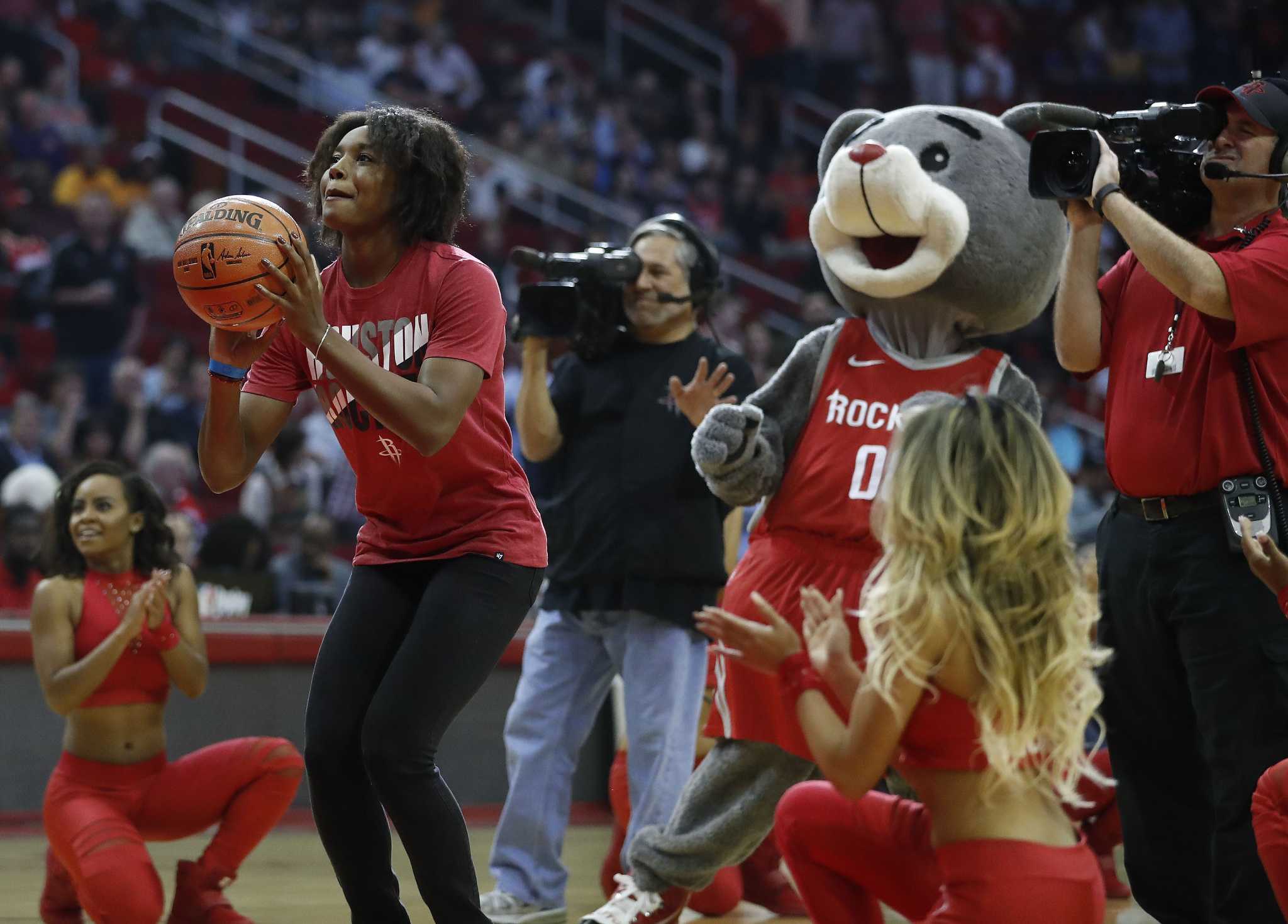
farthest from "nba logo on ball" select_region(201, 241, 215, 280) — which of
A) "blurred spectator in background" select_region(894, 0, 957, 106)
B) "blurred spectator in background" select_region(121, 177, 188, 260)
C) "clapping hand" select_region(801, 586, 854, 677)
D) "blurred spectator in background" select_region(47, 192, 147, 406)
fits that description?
"blurred spectator in background" select_region(894, 0, 957, 106)

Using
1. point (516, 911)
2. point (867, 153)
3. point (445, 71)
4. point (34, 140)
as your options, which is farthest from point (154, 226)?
point (867, 153)

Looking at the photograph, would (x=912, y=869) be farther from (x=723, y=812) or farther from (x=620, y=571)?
(x=620, y=571)

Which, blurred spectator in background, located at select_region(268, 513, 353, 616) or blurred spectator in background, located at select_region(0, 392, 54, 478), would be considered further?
blurred spectator in background, located at select_region(0, 392, 54, 478)

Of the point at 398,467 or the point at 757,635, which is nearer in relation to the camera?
the point at 757,635

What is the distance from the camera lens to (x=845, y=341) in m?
3.77

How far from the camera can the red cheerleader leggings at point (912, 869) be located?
2482 millimetres

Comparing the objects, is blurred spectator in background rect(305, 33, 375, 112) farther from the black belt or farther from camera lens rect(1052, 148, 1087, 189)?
the black belt

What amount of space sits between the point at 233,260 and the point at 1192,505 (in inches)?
72.9

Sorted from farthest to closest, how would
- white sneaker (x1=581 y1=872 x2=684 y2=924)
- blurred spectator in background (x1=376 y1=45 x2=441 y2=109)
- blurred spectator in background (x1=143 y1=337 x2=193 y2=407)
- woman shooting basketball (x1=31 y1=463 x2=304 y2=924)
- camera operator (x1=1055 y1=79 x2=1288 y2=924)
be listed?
blurred spectator in background (x1=376 y1=45 x2=441 y2=109)
blurred spectator in background (x1=143 y1=337 x2=193 y2=407)
woman shooting basketball (x1=31 y1=463 x2=304 y2=924)
white sneaker (x1=581 y1=872 x2=684 y2=924)
camera operator (x1=1055 y1=79 x2=1288 y2=924)

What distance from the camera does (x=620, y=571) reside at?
4395 millimetres

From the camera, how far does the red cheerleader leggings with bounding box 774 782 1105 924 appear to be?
2482 millimetres

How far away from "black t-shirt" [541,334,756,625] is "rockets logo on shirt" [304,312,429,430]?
133 cm

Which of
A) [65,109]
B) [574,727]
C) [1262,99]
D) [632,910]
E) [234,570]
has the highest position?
[65,109]

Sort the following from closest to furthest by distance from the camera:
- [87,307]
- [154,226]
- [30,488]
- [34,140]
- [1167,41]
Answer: [30,488], [87,307], [154,226], [34,140], [1167,41]
